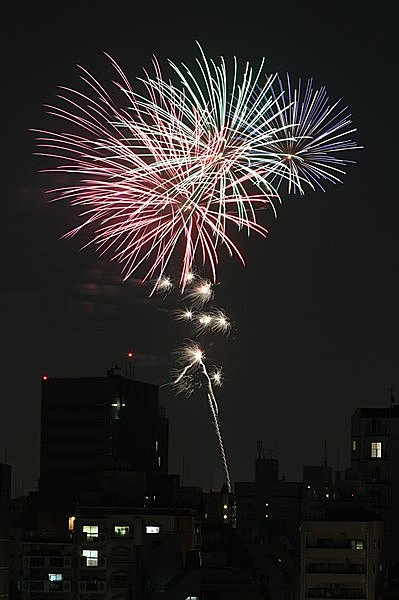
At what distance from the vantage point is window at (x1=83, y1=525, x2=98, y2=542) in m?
57.2

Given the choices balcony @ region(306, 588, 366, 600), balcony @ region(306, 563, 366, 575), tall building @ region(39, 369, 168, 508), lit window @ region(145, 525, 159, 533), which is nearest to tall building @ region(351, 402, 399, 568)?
lit window @ region(145, 525, 159, 533)

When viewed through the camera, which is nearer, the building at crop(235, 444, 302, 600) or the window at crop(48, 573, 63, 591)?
the window at crop(48, 573, 63, 591)

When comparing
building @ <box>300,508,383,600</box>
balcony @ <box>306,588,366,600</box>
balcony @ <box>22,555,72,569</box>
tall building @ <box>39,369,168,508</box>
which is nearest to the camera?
balcony @ <box>306,588,366,600</box>

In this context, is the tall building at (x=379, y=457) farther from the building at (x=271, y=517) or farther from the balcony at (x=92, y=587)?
the balcony at (x=92, y=587)

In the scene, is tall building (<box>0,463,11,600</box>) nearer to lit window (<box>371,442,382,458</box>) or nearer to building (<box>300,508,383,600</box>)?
building (<box>300,508,383,600</box>)

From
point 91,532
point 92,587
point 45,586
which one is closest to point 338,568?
point 92,587

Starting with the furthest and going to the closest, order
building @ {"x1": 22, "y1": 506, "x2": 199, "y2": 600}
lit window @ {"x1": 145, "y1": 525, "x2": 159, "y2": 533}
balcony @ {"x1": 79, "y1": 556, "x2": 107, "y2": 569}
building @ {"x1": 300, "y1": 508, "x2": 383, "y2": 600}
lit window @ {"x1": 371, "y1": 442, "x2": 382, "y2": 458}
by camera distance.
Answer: lit window @ {"x1": 371, "y1": 442, "x2": 382, "y2": 458}
lit window @ {"x1": 145, "y1": 525, "x2": 159, "y2": 533}
balcony @ {"x1": 79, "y1": 556, "x2": 107, "y2": 569}
building @ {"x1": 22, "y1": 506, "x2": 199, "y2": 600}
building @ {"x1": 300, "y1": 508, "x2": 383, "y2": 600}

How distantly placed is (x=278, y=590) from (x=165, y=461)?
47325 mm

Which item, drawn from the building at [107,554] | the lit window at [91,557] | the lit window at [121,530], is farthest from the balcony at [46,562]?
the lit window at [121,530]

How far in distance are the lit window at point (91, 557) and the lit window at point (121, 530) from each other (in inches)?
42.2

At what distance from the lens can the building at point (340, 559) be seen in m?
52.0

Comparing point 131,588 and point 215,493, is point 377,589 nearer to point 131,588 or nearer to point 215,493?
point 131,588

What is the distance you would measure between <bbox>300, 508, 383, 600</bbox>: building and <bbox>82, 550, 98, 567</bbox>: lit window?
26.9ft

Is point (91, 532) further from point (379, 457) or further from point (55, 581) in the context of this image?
point (379, 457)
